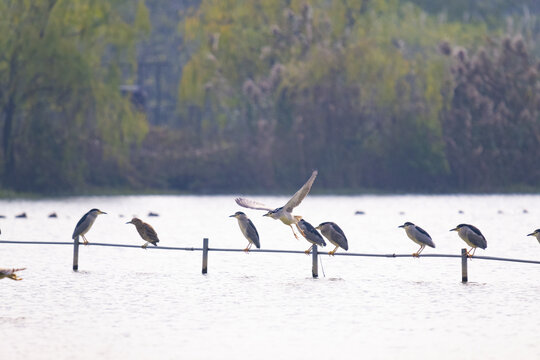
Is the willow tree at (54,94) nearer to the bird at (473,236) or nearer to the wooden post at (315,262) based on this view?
the wooden post at (315,262)

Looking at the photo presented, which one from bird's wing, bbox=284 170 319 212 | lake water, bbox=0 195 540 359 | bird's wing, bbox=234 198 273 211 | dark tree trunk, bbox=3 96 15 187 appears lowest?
lake water, bbox=0 195 540 359

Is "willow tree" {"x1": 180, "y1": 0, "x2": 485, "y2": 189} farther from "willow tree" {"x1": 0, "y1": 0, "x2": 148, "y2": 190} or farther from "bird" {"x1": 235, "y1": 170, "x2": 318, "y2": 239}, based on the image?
"bird" {"x1": 235, "y1": 170, "x2": 318, "y2": 239}

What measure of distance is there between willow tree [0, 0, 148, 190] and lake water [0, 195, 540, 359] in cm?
1592

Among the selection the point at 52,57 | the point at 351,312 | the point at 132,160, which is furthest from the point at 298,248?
the point at 132,160

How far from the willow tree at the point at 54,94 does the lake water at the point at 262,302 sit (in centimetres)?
1592

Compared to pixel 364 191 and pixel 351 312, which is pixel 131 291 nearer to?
pixel 351 312

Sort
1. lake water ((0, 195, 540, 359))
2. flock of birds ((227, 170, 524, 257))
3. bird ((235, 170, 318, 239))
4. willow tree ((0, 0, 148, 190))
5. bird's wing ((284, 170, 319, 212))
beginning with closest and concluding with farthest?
lake water ((0, 195, 540, 359)), bird's wing ((284, 170, 319, 212)), bird ((235, 170, 318, 239)), flock of birds ((227, 170, 524, 257)), willow tree ((0, 0, 148, 190))

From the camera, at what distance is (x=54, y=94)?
168 ft

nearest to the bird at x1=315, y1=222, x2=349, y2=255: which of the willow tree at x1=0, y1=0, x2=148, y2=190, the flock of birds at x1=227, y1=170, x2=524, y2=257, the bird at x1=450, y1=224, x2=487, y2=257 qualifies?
the flock of birds at x1=227, y1=170, x2=524, y2=257

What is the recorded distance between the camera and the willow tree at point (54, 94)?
50688mm

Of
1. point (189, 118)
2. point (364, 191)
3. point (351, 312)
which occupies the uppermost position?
point (189, 118)

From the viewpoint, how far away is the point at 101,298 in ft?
64.0

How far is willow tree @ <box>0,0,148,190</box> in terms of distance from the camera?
50.7 meters

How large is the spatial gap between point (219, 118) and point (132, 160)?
5.34 metres
